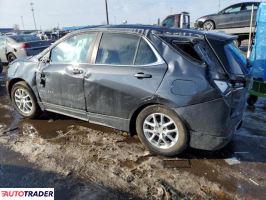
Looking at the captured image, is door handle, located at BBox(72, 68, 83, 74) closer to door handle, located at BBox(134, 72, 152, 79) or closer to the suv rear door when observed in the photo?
the suv rear door

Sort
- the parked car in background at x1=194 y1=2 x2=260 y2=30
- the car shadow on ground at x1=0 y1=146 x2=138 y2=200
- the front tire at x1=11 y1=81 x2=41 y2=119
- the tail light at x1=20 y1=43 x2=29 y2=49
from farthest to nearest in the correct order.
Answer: the parked car in background at x1=194 y1=2 x2=260 y2=30 < the tail light at x1=20 y1=43 x2=29 y2=49 < the front tire at x1=11 y1=81 x2=41 y2=119 < the car shadow on ground at x1=0 y1=146 x2=138 y2=200

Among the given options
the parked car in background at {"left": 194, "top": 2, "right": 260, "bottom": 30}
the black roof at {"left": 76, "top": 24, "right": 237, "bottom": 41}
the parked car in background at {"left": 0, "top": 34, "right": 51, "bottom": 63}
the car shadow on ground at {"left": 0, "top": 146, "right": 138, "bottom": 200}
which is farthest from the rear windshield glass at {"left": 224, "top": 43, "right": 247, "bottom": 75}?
the parked car in background at {"left": 194, "top": 2, "right": 260, "bottom": 30}

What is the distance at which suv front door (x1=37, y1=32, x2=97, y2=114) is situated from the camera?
4715 millimetres

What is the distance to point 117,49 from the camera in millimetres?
4426

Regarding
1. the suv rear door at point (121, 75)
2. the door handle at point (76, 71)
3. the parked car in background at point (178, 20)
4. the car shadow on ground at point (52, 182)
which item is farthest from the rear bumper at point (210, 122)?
the parked car in background at point (178, 20)

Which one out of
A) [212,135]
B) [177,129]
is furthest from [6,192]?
[212,135]

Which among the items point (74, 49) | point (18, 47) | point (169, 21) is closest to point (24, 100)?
point (74, 49)

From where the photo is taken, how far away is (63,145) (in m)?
4.60

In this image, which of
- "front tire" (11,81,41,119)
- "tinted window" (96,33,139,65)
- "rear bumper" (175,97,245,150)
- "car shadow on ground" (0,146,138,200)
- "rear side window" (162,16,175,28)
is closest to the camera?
"car shadow on ground" (0,146,138,200)

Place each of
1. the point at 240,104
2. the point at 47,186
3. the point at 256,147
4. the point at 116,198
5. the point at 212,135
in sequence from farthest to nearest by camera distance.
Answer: the point at 256,147, the point at 240,104, the point at 212,135, the point at 47,186, the point at 116,198

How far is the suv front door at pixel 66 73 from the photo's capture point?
15.5ft

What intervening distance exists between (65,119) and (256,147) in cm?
342

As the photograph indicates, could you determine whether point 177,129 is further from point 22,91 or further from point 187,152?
point 22,91

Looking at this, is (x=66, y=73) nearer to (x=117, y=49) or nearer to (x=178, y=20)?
(x=117, y=49)
